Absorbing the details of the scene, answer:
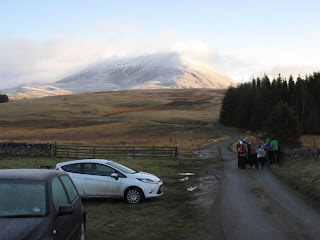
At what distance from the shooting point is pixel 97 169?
13.6 meters

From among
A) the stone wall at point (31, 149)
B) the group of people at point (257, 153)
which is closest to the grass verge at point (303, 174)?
the group of people at point (257, 153)

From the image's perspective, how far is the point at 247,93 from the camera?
85812 millimetres

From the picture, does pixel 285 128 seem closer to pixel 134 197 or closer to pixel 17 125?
pixel 134 197

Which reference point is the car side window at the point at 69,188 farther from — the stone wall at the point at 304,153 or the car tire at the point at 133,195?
the stone wall at the point at 304,153

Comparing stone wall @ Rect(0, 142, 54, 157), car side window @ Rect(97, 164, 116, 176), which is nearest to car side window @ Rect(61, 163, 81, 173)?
car side window @ Rect(97, 164, 116, 176)

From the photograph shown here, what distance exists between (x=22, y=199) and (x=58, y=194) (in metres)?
0.67

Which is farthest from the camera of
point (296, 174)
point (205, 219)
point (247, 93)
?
point (247, 93)

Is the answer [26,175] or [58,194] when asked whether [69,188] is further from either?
[26,175]

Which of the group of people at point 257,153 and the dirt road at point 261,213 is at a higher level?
the group of people at point 257,153

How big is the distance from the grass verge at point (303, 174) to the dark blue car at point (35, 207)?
9011 mm

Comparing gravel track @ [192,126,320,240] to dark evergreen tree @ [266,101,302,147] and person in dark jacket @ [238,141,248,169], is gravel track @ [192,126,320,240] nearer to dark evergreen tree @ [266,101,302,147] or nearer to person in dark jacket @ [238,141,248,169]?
person in dark jacket @ [238,141,248,169]

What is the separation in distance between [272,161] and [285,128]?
2854cm

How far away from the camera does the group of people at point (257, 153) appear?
2419 centimetres

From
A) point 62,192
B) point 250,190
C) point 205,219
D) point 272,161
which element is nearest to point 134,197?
point 205,219
